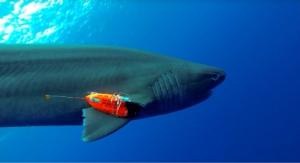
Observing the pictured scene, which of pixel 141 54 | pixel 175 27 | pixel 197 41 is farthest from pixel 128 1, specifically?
pixel 141 54

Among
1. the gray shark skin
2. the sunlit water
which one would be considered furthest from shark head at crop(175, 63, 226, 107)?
the sunlit water

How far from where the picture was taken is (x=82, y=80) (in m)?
4.38

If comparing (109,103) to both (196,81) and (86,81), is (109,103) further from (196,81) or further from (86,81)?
(196,81)

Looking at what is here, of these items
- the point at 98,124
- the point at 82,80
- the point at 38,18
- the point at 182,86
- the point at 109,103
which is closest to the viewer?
the point at 98,124

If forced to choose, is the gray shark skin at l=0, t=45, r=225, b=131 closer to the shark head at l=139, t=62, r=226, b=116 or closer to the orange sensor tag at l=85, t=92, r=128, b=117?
the shark head at l=139, t=62, r=226, b=116

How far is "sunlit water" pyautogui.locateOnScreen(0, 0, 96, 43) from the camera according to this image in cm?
1838

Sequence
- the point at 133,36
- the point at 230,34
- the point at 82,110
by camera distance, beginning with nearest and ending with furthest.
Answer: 1. the point at 82,110
2. the point at 133,36
3. the point at 230,34

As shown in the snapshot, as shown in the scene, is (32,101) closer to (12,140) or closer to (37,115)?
(37,115)

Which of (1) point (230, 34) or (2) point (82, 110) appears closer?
(2) point (82, 110)

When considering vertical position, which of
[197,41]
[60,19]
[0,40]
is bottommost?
[0,40]

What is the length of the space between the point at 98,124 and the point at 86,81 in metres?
0.71

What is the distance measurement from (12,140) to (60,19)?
2405 centimetres

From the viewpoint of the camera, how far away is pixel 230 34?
29.5 meters

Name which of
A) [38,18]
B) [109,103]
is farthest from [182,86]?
[38,18]
